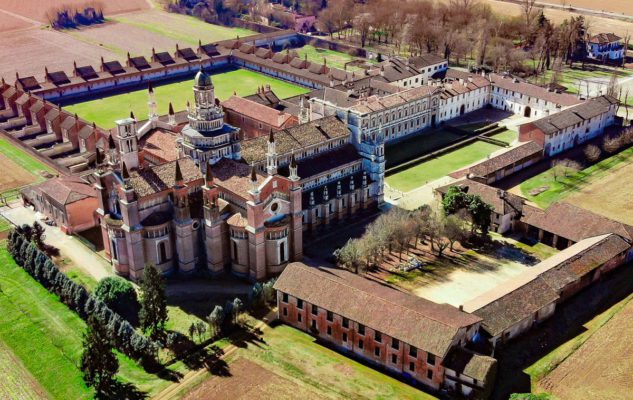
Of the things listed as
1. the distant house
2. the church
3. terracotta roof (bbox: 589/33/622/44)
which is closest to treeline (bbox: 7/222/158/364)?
the church

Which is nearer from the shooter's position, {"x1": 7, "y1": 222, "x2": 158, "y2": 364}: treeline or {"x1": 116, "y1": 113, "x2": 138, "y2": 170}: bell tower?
{"x1": 7, "y1": 222, "x2": 158, "y2": 364}: treeline

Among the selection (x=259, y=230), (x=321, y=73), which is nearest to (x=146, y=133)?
(x=259, y=230)

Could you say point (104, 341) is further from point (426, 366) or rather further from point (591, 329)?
point (591, 329)

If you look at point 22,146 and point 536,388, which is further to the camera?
point 22,146

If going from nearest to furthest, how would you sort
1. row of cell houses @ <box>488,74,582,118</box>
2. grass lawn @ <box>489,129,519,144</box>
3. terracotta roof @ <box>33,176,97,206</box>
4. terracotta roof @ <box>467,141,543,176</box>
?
1. terracotta roof @ <box>33,176,97,206</box>
2. terracotta roof @ <box>467,141,543,176</box>
3. grass lawn @ <box>489,129,519,144</box>
4. row of cell houses @ <box>488,74,582,118</box>

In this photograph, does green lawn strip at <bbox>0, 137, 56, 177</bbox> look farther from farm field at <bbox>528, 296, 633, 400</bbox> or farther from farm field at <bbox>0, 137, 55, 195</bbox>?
farm field at <bbox>528, 296, 633, 400</bbox>

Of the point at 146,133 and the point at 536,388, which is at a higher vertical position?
the point at 146,133
